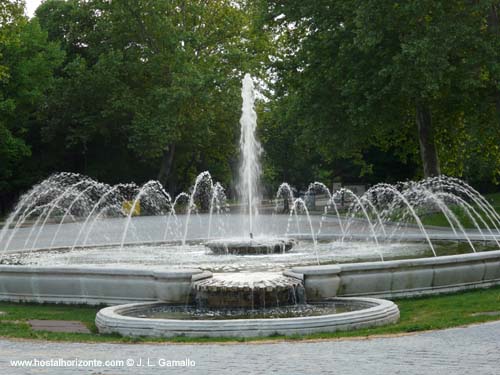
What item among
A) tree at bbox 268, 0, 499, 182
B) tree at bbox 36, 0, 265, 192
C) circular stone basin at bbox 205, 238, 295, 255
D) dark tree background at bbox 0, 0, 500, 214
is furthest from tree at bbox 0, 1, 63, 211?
circular stone basin at bbox 205, 238, 295, 255

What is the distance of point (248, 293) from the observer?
1170 centimetres

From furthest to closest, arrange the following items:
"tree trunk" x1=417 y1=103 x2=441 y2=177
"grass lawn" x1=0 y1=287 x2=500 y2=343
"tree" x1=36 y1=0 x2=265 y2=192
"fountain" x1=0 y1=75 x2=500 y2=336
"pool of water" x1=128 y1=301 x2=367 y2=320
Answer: "tree" x1=36 y1=0 x2=265 y2=192, "tree trunk" x1=417 y1=103 x2=441 y2=177, "pool of water" x1=128 y1=301 x2=367 y2=320, "fountain" x1=0 y1=75 x2=500 y2=336, "grass lawn" x1=0 y1=287 x2=500 y2=343

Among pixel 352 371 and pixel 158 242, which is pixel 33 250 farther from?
pixel 352 371

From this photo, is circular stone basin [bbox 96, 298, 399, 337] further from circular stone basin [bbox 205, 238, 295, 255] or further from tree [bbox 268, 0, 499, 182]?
tree [bbox 268, 0, 499, 182]

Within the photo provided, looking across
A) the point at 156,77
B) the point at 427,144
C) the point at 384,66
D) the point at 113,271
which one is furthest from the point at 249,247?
the point at 156,77

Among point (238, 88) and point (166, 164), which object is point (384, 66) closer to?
point (238, 88)

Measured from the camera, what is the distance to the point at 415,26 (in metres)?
29.6

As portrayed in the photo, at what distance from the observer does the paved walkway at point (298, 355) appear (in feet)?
24.2

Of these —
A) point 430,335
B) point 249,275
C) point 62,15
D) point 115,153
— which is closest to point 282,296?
point 249,275

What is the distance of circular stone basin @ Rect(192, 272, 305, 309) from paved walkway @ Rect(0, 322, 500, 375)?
276cm

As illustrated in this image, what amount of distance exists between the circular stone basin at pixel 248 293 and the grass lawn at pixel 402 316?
166 cm

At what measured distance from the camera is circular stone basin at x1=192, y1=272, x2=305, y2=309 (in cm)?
1174

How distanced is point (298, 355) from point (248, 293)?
3.64 metres

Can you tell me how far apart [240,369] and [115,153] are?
1956 inches
